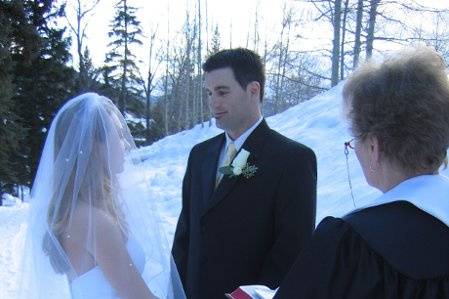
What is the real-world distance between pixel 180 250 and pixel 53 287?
90 centimetres

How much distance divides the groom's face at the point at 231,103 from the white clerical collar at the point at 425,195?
66.5 inches

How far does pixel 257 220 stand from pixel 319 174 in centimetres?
786

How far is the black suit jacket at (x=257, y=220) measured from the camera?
2701 millimetres

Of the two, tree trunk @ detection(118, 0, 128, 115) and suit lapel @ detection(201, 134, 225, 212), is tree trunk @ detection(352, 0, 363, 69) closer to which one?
suit lapel @ detection(201, 134, 225, 212)

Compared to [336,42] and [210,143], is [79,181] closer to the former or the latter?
[210,143]

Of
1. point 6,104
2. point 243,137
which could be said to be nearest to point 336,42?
point 6,104

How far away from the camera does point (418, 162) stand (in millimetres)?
1414

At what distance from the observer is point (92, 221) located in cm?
224

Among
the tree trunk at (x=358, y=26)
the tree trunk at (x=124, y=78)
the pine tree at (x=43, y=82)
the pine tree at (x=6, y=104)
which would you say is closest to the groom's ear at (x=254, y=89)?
the pine tree at (x=6, y=104)

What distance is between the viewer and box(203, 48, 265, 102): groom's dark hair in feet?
9.98

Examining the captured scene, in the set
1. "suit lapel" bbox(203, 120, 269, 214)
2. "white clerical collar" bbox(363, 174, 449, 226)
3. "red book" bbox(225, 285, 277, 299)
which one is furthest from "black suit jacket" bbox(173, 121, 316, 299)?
"white clerical collar" bbox(363, 174, 449, 226)

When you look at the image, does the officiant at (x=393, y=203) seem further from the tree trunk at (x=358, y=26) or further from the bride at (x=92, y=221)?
the tree trunk at (x=358, y=26)

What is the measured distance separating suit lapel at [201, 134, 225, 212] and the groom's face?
170 mm

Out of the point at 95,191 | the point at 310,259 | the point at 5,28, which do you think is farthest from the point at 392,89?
the point at 5,28
